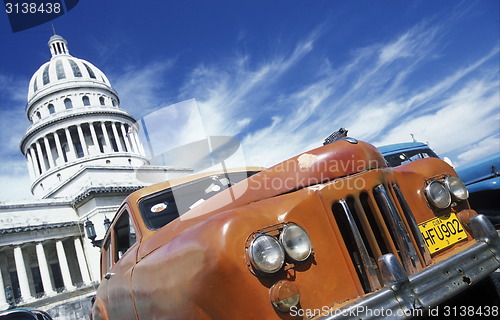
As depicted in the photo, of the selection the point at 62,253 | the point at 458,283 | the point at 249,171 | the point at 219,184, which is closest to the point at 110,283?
the point at 219,184

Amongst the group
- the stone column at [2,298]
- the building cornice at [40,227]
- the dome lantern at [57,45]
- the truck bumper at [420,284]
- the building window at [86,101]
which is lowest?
the truck bumper at [420,284]

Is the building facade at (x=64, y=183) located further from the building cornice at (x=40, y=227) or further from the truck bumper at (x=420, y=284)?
the truck bumper at (x=420, y=284)

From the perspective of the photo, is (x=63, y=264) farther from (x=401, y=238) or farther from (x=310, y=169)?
(x=401, y=238)

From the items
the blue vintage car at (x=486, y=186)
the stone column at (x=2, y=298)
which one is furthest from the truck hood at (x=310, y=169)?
the stone column at (x=2, y=298)

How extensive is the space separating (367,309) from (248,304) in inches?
23.8

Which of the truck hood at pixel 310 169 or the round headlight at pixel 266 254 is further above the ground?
the truck hood at pixel 310 169

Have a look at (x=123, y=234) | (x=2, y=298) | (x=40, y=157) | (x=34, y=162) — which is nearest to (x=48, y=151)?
(x=40, y=157)

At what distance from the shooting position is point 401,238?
2.33 metres

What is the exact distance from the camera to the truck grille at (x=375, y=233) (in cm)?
221

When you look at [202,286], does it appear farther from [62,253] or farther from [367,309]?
[62,253]

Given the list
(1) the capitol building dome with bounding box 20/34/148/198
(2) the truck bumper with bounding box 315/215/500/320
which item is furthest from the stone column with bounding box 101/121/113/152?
(2) the truck bumper with bounding box 315/215/500/320

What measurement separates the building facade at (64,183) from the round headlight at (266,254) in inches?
736

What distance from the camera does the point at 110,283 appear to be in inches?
138

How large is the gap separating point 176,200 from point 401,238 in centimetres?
202
